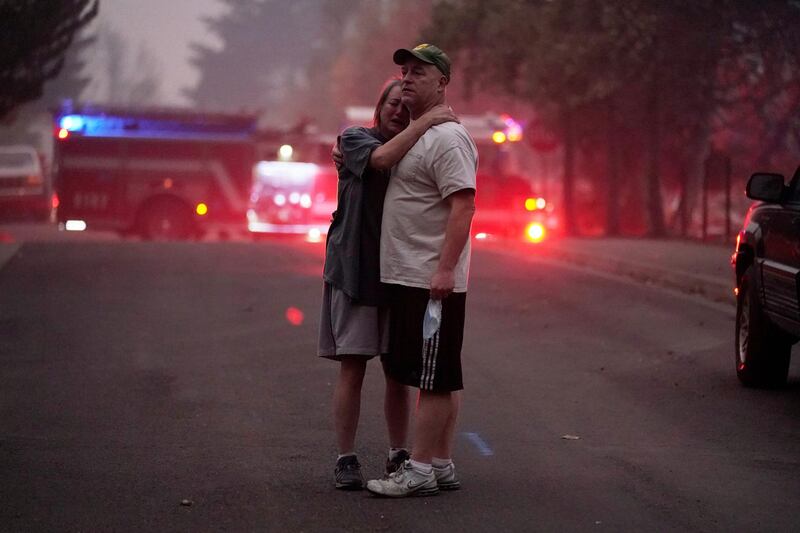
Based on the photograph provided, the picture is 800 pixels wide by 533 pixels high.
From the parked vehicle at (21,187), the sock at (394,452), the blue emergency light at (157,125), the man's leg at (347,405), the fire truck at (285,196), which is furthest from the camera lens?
the parked vehicle at (21,187)

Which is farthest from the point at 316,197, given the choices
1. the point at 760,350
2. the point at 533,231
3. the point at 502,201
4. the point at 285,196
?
the point at 760,350

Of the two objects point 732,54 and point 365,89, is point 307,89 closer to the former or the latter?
point 365,89

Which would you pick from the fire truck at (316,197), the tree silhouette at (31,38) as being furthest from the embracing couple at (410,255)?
the fire truck at (316,197)

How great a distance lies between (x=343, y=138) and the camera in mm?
7012

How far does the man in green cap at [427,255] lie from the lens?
678 centimetres

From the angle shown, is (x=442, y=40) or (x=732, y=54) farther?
(x=442, y=40)

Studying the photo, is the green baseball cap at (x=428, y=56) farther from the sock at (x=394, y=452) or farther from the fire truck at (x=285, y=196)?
the fire truck at (x=285, y=196)

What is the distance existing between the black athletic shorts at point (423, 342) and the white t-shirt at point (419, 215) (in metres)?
0.08

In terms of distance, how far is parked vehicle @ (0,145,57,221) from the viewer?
140ft

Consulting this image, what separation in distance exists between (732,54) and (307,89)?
301 feet

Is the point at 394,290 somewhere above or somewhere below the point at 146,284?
above

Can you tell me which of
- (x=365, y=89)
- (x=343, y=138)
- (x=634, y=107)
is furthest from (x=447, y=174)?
(x=365, y=89)

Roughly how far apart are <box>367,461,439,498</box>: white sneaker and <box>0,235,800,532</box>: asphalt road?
55 mm

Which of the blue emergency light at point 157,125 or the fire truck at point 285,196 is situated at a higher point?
the blue emergency light at point 157,125
